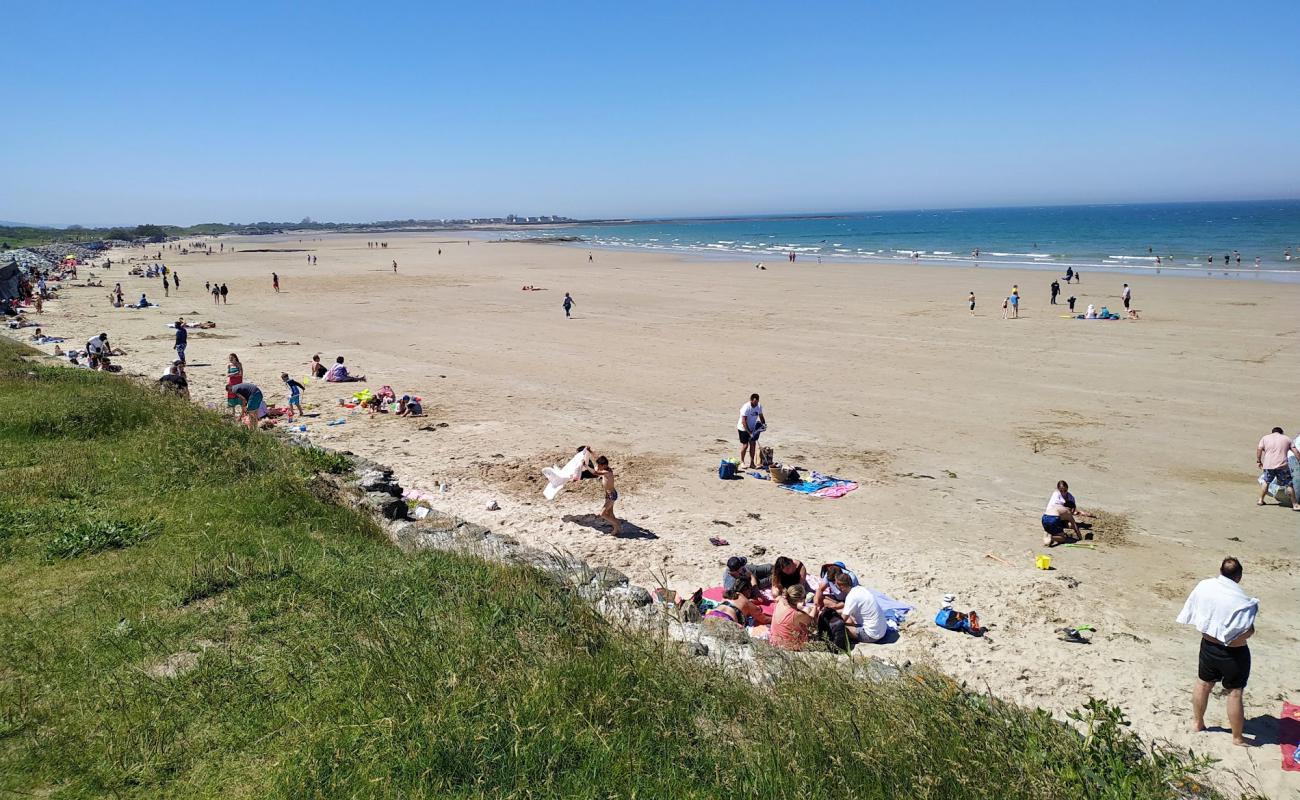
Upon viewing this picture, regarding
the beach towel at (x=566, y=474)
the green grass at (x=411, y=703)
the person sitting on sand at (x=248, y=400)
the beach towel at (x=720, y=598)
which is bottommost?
the beach towel at (x=720, y=598)

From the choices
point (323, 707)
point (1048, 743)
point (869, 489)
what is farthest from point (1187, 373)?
point (323, 707)

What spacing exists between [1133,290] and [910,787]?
43.4 meters

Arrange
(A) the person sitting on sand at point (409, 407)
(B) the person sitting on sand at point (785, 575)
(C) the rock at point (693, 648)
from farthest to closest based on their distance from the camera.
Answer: (A) the person sitting on sand at point (409, 407) → (B) the person sitting on sand at point (785, 575) → (C) the rock at point (693, 648)

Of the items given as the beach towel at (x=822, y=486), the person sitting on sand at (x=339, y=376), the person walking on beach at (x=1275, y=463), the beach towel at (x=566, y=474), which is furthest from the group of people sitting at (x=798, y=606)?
the person sitting on sand at (x=339, y=376)

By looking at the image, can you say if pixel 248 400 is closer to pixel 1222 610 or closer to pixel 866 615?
pixel 866 615

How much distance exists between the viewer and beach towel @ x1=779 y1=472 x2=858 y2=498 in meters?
12.7

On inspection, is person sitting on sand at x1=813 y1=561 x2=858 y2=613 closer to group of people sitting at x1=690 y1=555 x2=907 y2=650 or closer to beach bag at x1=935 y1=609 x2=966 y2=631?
group of people sitting at x1=690 y1=555 x2=907 y2=650

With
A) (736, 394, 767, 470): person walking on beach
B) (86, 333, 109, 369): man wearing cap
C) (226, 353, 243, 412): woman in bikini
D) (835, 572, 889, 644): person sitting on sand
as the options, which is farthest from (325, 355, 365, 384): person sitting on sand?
(835, 572, 889, 644): person sitting on sand

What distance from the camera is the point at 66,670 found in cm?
522

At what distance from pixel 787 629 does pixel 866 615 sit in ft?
3.11

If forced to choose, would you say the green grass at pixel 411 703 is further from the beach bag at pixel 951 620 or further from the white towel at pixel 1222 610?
the beach bag at pixel 951 620

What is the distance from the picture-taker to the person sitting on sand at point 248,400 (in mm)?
15281

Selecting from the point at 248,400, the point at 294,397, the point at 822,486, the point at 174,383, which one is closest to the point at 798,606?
the point at 822,486

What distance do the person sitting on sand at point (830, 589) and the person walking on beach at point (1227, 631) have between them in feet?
10.5
